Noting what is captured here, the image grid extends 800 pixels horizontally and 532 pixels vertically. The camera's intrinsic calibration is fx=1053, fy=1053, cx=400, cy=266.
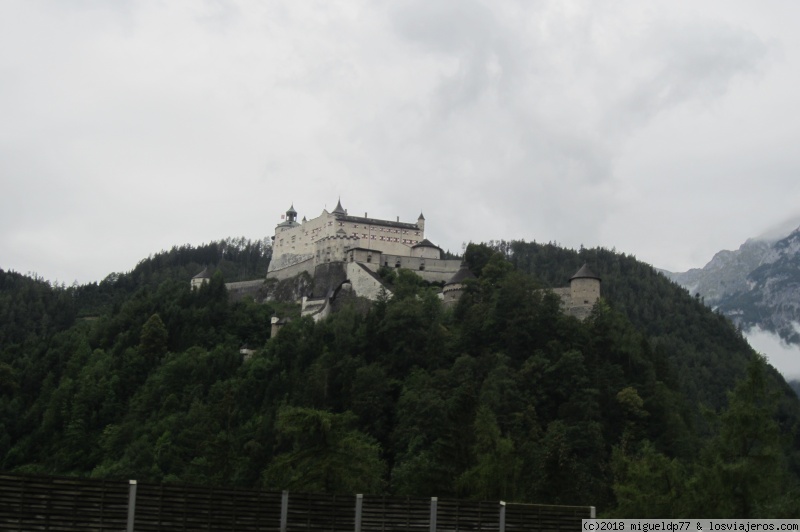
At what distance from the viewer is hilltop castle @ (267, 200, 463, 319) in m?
90.9

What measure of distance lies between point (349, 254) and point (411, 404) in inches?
1346

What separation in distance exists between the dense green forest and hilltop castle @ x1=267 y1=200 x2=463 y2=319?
3.36 metres

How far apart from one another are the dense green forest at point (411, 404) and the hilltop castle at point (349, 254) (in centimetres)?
336

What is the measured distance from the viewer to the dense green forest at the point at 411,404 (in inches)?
1473

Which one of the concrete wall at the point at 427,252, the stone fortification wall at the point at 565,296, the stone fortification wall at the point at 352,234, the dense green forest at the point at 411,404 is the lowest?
the dense green forest at the point at 411,404

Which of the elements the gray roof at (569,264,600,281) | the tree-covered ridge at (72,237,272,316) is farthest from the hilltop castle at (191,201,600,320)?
the tree-covered ridge at (72,237,272,316)

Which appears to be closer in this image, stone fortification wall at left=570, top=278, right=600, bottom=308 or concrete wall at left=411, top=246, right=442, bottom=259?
stone fortification wall at left=570, top=278, right=600, bottom=308

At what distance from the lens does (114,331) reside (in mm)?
93688

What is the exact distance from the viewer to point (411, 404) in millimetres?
63312

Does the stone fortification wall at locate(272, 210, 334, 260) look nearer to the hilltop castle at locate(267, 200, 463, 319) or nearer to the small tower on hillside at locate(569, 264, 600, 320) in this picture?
the hilltop castle at locate(267, 200, 463, 319)

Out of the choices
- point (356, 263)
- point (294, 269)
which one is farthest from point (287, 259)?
point (356, 263)

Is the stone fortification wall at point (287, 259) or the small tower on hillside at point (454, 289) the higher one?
the stone fortification wall at point (287, 259)

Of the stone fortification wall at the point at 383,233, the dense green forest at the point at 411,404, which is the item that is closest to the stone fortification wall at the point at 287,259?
the stone fortification wall at the point at 383,233

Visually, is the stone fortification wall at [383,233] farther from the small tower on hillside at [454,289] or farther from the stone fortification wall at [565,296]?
the stone fortification wall at [565,296]
